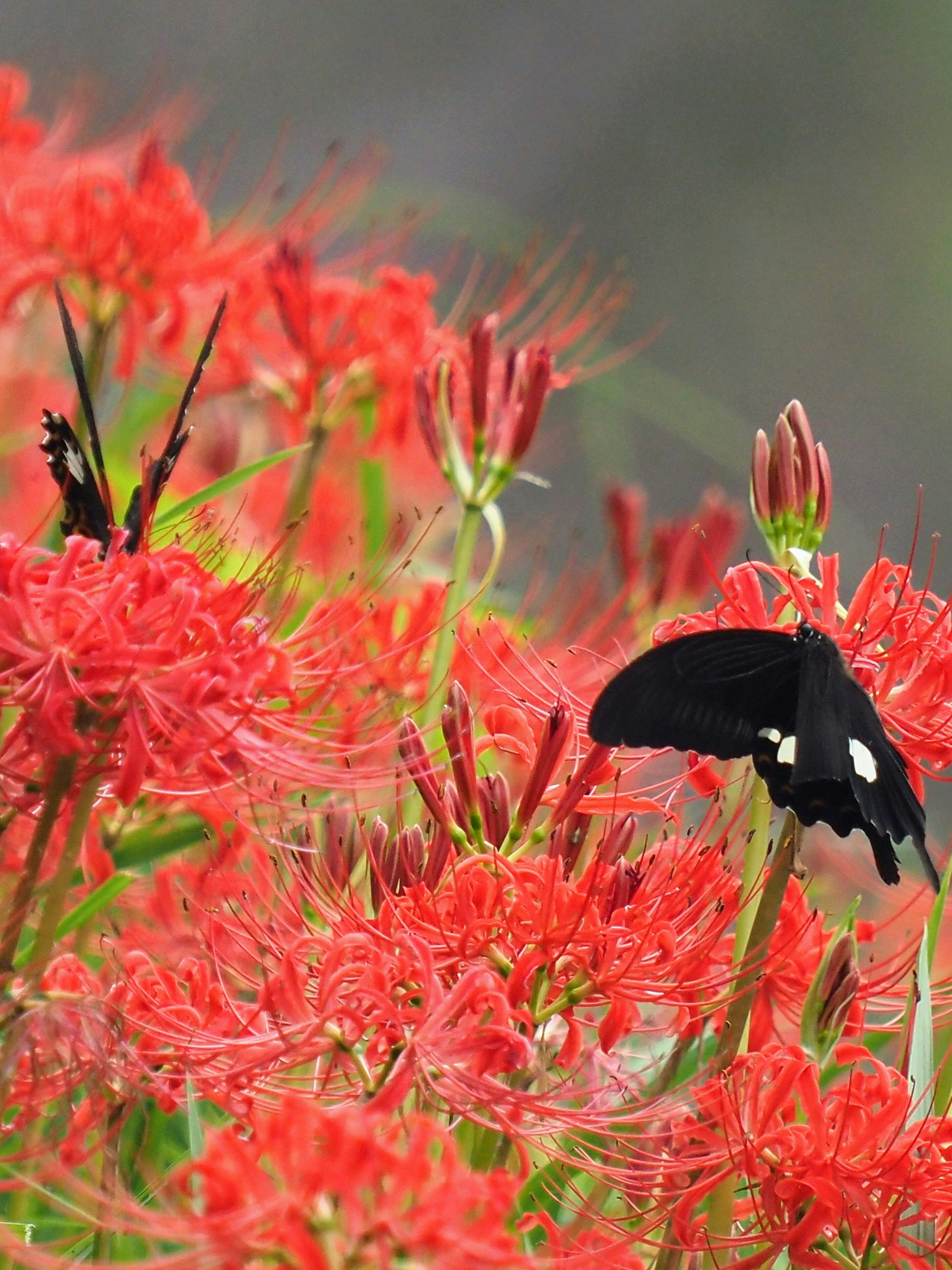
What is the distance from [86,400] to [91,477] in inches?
1.6

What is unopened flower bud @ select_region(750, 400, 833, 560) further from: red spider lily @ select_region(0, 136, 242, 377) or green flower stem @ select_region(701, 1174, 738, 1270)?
red spider lily @ select_region(0, 136, 242, 377)

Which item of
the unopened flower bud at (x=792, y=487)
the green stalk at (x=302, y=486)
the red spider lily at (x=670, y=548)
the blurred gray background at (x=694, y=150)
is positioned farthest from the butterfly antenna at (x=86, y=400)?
the blurred gray background at (x=694, y=150)

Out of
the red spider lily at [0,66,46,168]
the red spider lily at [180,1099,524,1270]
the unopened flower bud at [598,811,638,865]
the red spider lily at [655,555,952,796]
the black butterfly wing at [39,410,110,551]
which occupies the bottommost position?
the red spider lily at [180,1099,524,1270]

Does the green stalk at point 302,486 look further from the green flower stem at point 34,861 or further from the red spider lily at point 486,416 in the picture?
the green flower stem at point 34,861

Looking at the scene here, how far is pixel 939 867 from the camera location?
0.95m

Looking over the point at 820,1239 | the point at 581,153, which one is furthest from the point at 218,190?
the point at 820,1239

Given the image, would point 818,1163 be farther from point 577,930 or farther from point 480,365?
point 480,365

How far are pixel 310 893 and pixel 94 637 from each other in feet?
0.51

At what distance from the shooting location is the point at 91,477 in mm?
812

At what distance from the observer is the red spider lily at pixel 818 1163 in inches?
26.6

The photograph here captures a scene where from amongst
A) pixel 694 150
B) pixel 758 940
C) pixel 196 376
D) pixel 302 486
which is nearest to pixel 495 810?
pixel 758 940

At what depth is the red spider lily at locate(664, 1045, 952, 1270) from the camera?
68 centimetres

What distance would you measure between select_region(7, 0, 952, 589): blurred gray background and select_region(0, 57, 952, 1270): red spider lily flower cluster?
259 cm

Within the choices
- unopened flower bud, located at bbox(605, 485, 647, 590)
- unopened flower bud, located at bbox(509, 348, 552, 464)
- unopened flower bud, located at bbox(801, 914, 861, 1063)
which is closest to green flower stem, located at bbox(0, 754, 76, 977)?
unopened flower bud, located at bbox(801, 914, 861, 1063)
